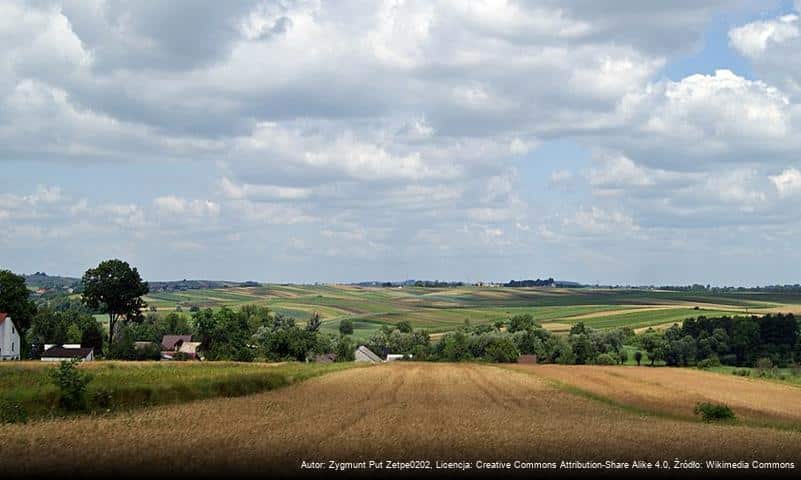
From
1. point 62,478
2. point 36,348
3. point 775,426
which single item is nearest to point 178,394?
point 62,478

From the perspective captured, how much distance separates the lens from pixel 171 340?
5768 inches

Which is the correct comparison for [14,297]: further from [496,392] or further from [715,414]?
[715,414]

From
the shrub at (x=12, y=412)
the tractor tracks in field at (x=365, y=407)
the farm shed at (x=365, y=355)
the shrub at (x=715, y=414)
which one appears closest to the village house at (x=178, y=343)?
the farm shed at (x=365, y=355)

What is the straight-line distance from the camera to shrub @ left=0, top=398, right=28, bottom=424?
26984 mm

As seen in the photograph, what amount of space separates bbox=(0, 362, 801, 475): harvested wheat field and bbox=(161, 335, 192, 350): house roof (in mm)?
109000

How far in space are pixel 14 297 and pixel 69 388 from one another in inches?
2757

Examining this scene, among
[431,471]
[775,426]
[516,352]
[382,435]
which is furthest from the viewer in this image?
[516,352]

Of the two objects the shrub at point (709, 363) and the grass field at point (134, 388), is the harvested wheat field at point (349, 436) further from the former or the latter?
the shrub at point (709, 363)

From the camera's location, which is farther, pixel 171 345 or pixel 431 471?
pixel 171 345

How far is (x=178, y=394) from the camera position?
37375 mm

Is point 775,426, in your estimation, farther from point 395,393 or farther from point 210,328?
point 210,328

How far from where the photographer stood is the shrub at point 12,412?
27.0 meters

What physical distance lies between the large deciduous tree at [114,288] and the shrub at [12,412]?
7406cm

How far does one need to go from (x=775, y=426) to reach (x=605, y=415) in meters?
7.03
